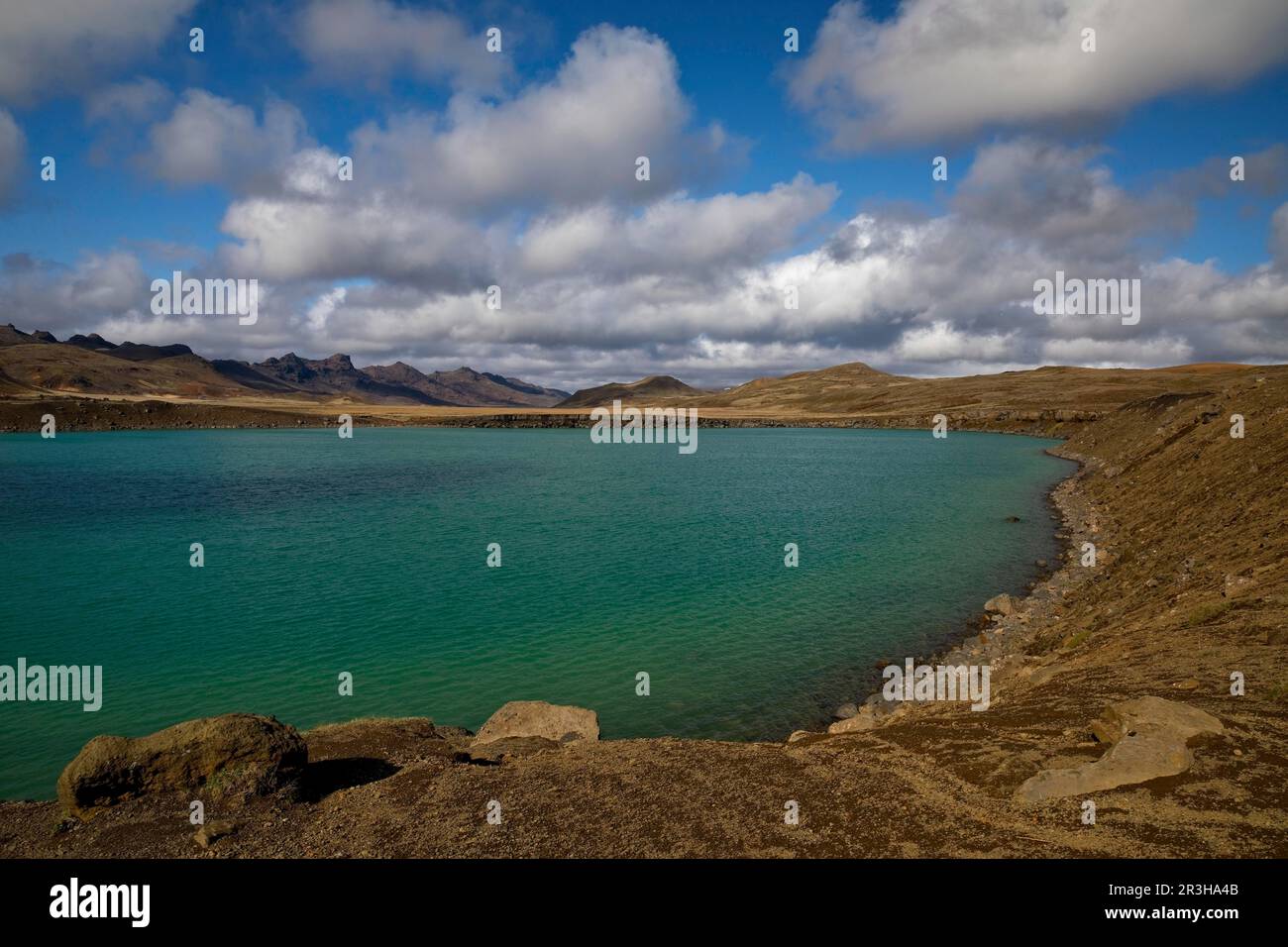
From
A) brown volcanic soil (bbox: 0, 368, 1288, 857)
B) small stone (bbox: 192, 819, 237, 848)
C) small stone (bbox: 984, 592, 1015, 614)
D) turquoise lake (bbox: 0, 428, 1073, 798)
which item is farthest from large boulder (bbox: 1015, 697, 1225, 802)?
small stone (bbox: 984, 592, 1015, 614)

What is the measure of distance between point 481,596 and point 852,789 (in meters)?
22.5

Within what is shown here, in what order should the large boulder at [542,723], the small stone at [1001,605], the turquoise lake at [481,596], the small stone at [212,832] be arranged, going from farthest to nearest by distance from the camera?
the small stone at [1001,605] → the turquoise lake at [481,596] → the large boulder at [542,723] → the small stone at [212,832]

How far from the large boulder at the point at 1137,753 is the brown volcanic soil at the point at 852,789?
192mm

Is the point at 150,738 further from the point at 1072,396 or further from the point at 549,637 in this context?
the point at 1072,396

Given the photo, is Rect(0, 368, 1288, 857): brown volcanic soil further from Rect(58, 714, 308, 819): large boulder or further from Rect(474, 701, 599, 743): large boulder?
Rect(474, 701, 599, 743): large boulder

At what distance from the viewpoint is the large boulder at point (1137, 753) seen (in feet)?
31.8

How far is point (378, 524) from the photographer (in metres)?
47.9

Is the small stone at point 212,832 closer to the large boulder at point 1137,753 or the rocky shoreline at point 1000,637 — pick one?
the rocky shoreline at point 1000,637

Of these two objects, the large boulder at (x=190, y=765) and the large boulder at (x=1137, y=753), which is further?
the large boulder at (x=190, y=765)

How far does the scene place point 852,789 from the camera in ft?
36.0

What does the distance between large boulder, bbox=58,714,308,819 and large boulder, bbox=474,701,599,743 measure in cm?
569

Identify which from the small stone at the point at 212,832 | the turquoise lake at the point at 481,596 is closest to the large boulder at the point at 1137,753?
the turquoise lake at the point at 481,596

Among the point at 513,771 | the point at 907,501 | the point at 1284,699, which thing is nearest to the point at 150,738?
the point at 513,771
